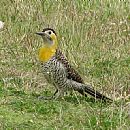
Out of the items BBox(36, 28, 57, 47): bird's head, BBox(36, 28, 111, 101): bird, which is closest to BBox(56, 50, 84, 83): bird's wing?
BBox(36, 28, 111, 101): bird

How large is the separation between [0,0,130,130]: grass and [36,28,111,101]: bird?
0.10 meters

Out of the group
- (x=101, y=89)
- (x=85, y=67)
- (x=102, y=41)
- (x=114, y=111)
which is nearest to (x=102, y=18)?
Result: (x=102, y=41)

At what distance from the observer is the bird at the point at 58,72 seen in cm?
573

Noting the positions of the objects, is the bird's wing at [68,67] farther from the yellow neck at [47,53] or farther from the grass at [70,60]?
the grass at [70,60]

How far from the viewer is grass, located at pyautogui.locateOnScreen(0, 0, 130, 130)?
5.19 m

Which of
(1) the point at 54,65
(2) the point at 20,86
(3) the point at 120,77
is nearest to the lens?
(1) the point at 54,65

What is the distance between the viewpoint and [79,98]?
5.99 metres

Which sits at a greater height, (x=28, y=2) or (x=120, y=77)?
(x=28, y=2)

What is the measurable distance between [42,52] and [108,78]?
3.47 feet

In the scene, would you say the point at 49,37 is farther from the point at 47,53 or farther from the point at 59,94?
the point at 59,94

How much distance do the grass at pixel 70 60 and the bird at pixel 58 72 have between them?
10 centimetres

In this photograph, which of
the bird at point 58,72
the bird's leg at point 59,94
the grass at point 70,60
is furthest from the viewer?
the bird's leg at point 59,94

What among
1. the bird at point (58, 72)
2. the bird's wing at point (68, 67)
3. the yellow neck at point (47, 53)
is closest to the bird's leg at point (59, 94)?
the bird at point (58, 72)

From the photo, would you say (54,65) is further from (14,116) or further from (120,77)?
(120,77)
